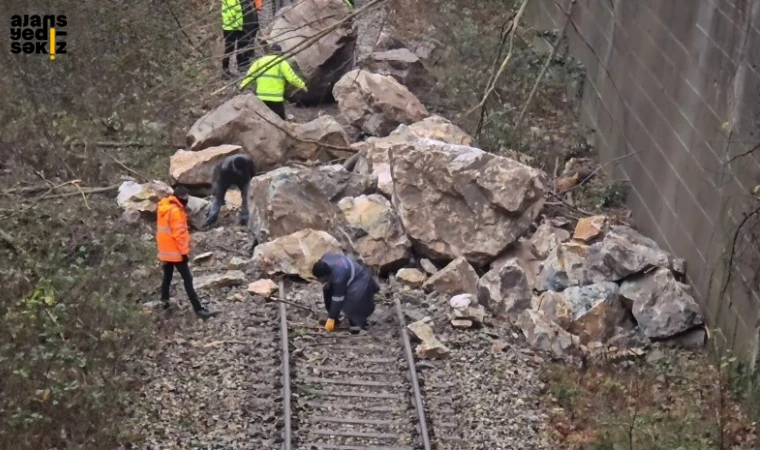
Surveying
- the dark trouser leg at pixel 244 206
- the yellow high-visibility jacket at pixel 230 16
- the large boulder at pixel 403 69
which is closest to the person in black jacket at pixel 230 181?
the dark trouser leg at pixel 244 206

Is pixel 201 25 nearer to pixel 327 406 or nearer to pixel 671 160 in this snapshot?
pixel 327 406

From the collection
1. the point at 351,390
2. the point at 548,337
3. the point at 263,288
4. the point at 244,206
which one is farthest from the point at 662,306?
the point at 244,206

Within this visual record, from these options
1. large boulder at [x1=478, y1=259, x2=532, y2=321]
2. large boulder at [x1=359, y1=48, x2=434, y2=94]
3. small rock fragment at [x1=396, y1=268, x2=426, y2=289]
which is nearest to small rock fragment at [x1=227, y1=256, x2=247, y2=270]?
small rock fragment at [x1=396, y1=268, x2=426, y2=289]

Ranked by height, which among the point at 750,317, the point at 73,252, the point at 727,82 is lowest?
the point at 73,252

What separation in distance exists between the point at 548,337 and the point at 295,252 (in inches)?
121

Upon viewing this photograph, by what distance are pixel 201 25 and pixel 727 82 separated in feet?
18.3

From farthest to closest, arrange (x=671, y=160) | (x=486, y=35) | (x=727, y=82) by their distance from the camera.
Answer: (x=486, y=35), (x=671, y=160), (x=727, y=82)

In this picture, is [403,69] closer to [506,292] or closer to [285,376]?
[506,292]

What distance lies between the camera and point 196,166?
50.1 feet

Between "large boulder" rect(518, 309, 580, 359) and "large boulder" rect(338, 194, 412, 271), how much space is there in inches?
79.9

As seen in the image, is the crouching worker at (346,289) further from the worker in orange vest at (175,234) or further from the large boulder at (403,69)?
the large boulder at (403,69)

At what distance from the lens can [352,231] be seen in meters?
13.6

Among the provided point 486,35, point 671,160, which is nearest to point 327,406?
point 671,160

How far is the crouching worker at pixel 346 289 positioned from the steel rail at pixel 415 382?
1.28 feet
